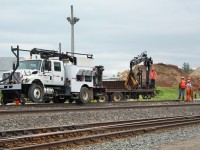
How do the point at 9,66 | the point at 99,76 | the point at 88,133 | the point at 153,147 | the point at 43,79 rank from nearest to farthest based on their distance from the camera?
1. the point at 153,147
2. the point at 88,133
3. the point at 43,79
4. the point at 99,76
5. the point at 9,66

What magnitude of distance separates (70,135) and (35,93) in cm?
1030

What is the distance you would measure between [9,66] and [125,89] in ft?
109

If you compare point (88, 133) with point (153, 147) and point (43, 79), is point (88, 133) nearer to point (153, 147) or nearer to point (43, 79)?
point (153, 147)

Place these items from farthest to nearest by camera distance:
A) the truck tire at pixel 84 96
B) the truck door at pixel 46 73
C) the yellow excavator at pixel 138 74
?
the yellow excavator at pixel 138 74 → the truck tire at pixel 84 96 → the truck door at pixel 46 73

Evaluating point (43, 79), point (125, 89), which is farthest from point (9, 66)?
point (43, 79)

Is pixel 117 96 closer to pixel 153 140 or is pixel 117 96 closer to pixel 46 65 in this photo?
pixel 46 65

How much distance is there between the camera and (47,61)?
2334 cm

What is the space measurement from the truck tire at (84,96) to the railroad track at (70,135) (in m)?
10.1

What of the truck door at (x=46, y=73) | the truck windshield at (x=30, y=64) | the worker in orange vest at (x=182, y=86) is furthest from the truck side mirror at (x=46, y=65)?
the worker in orange vest at (x=182, y=86)

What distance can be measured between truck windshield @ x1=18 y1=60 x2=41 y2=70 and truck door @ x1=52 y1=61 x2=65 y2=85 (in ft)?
4.38

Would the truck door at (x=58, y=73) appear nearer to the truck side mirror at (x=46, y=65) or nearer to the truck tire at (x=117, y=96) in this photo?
the truck side mirror at (x=46, y=65)

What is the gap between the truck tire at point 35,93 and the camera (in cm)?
2150

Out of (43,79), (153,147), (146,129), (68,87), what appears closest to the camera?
(153,147)

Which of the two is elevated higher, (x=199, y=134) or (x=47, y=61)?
(x=47, y=61)
